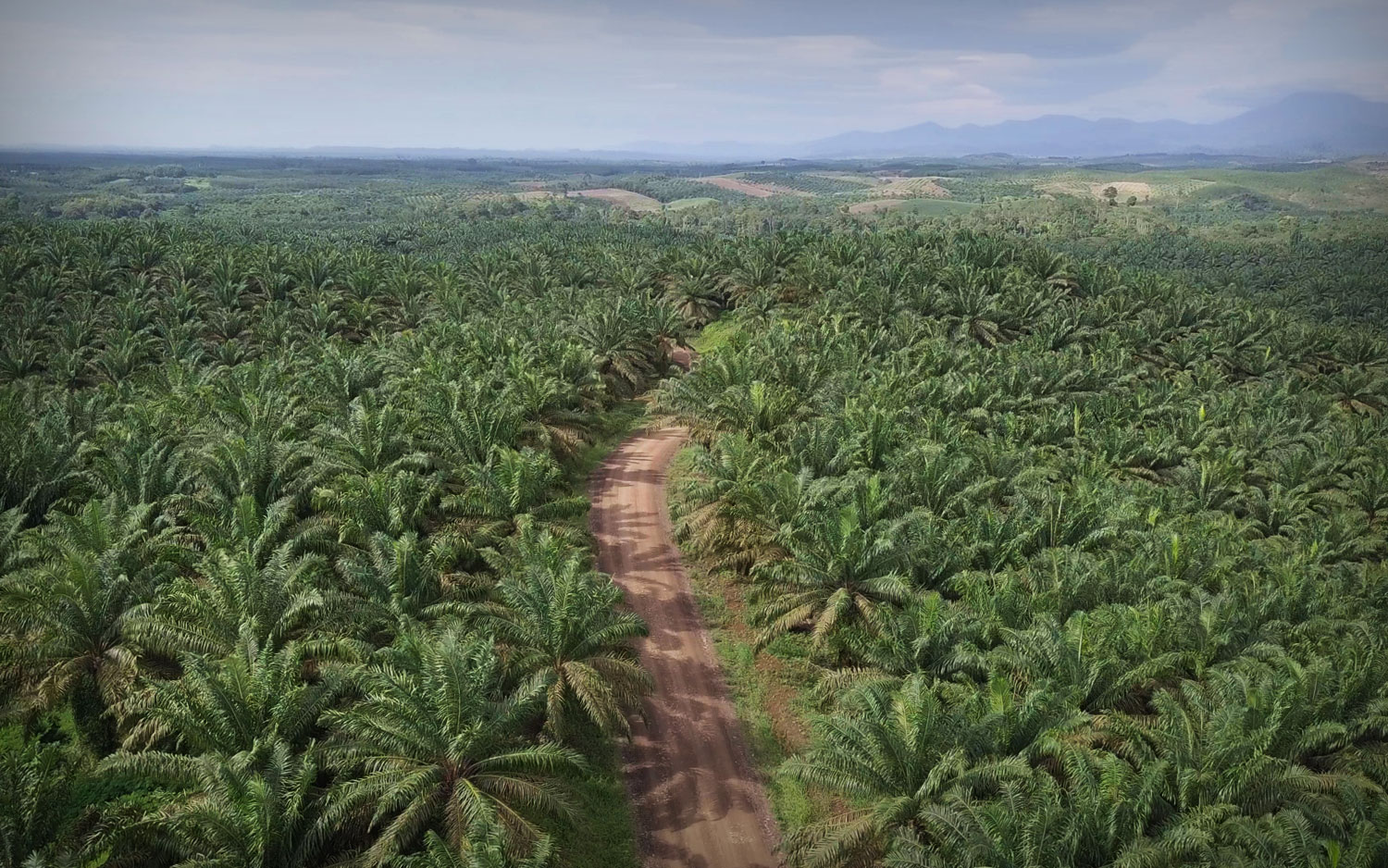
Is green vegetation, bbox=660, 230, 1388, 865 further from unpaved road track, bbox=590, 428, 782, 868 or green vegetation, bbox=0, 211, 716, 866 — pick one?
green vegetation, bbox=0, 211, 716, 866

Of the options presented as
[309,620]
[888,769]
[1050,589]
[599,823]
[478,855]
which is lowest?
[599,823]

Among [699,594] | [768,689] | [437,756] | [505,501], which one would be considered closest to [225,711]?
[437,756]

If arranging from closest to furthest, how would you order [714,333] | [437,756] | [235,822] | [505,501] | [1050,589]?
1. [235,822]
2. [437,756]
3. [1050,589]
4. [505,501]
5. [714,333]

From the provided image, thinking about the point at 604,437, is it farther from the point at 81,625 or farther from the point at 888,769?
the point at 888,769

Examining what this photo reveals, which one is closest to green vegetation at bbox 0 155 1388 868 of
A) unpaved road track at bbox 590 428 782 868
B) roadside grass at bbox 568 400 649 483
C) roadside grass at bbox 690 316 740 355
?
roadside grass at bbox 568 400 649 483

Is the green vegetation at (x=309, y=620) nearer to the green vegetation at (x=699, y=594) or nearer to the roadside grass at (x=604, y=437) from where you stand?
the green vegetation at (x=699, y=594)

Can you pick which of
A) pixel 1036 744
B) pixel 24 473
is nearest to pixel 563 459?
pixel 24 473
